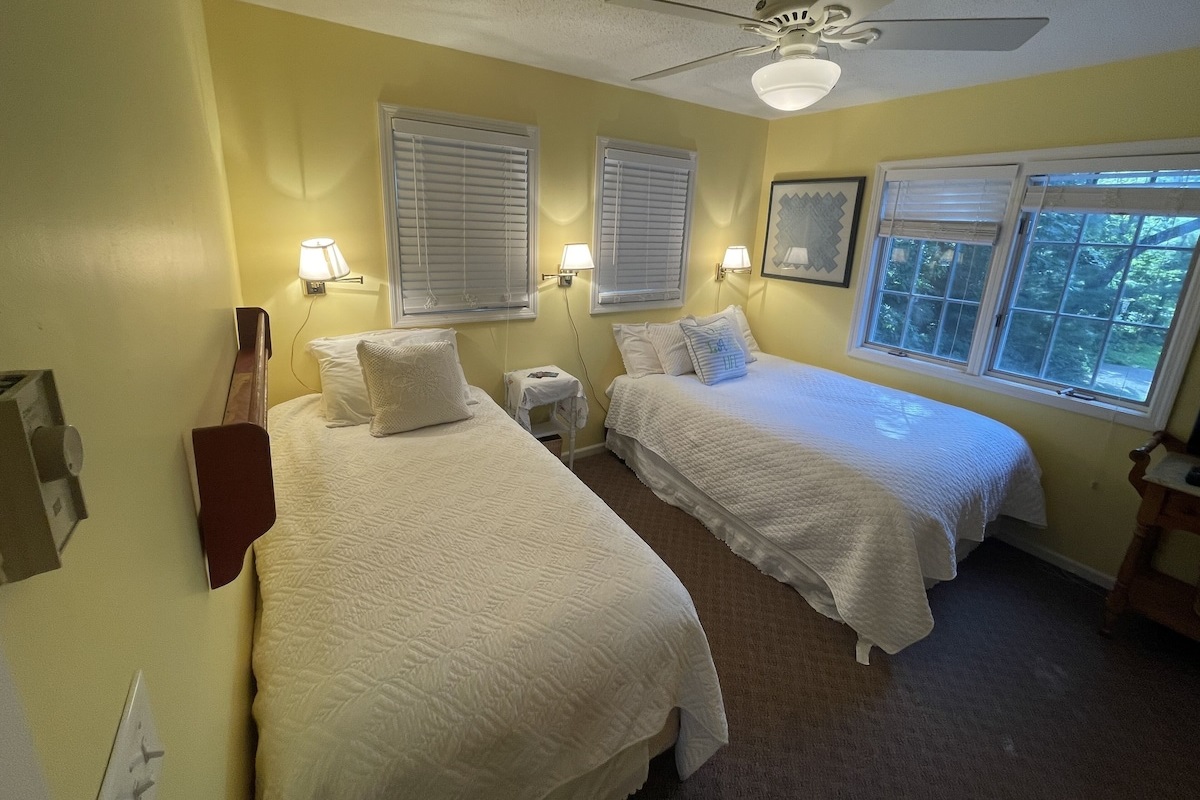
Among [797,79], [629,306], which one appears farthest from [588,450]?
[797,79]

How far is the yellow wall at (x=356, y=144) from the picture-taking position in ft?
7.36

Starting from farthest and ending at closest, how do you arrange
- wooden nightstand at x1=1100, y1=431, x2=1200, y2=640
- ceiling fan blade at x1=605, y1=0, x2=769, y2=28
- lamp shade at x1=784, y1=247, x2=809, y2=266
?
lamp shade at x1=784, y1=247, x2=809, y2=266
wooden nightstand at x1=1100, y1=431, x2=1200, y2=640
ceiling fan blade at x1=605, y1=0, x2=769, y2=28

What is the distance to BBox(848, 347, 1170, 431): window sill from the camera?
95.8 inches

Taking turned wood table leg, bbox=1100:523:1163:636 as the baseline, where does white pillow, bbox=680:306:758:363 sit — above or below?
above

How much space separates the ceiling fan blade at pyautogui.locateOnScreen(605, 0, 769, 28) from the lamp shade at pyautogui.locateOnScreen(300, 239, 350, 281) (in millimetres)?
1629

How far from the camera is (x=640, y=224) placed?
349 cm

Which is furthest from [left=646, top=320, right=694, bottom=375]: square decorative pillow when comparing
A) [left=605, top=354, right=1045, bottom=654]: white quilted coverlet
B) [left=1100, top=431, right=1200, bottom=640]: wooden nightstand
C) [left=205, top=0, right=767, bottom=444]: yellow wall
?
[left=1100, top=431, right=1200, bottom=640]: wooden nightstand

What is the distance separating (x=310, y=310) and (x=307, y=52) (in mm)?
1158

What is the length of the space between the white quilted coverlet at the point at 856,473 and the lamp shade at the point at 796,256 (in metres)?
1.07

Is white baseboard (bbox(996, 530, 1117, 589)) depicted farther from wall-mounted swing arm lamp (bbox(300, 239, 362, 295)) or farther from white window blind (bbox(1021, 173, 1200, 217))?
wall-mounted swing arm lamp (bbox(300, 239, 362, 295))

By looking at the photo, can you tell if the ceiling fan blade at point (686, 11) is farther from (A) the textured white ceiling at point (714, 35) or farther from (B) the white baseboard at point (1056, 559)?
(B) the white baseboard at point (1056, 559)

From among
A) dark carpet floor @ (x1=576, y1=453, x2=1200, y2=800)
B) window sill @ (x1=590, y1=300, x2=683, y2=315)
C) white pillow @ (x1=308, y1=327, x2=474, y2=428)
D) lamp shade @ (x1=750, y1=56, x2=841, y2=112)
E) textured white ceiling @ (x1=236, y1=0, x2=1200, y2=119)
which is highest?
textured white ceiling @ (x1=236, y1=0, x2=1200, y2=119)

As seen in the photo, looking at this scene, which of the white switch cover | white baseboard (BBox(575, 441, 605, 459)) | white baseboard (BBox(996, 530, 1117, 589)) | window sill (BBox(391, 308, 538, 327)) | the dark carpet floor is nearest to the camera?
the white switch cover

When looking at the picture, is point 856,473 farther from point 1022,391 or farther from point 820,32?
point 820,32
